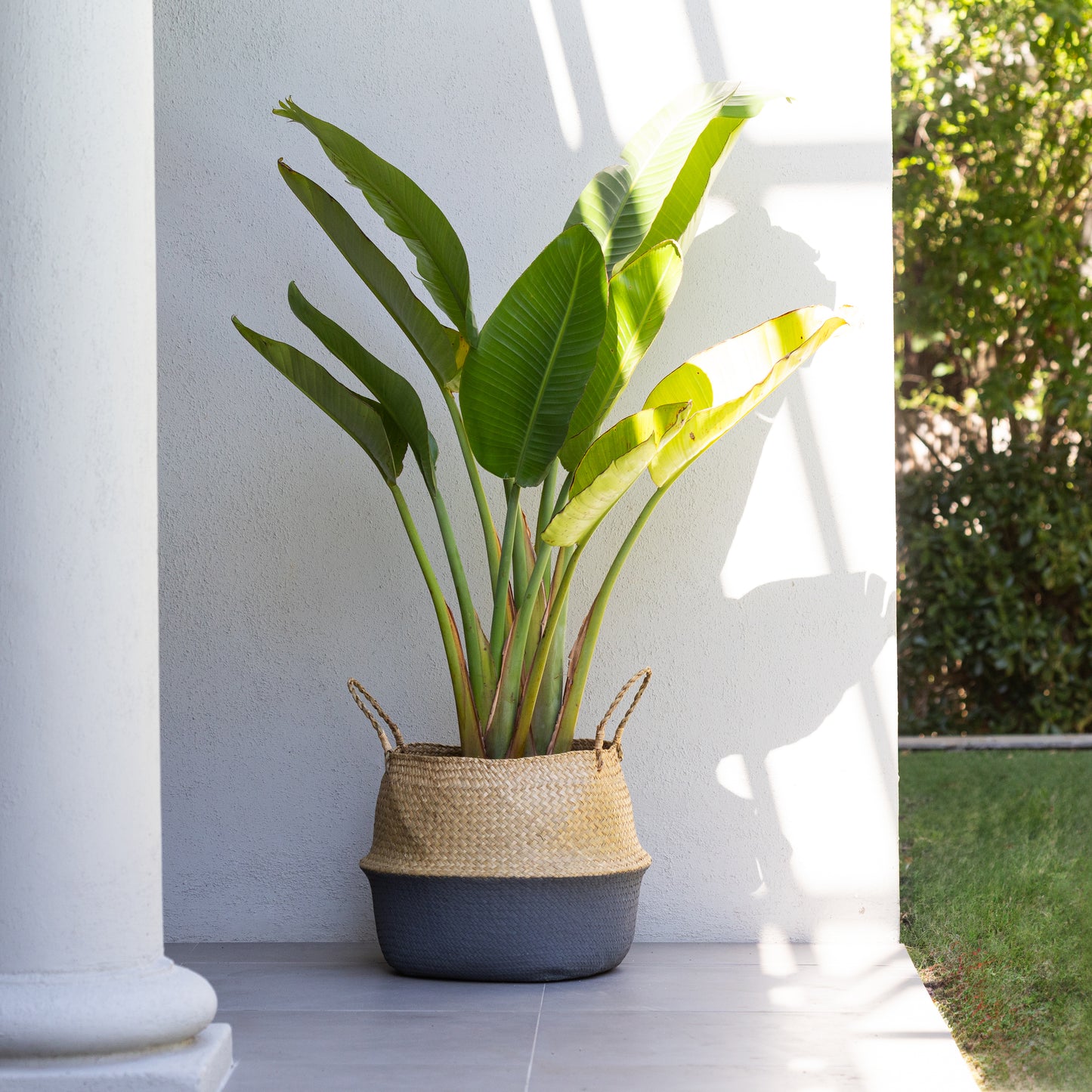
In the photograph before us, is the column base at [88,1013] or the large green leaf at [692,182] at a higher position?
the large green leaf at [692,182]

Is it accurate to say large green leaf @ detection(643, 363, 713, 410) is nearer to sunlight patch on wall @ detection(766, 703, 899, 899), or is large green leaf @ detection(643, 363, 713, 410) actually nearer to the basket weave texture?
the basket weave texture

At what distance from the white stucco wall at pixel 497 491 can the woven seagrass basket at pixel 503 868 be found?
0.38 metres

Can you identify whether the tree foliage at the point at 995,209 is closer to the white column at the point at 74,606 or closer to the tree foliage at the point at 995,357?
the tree foliage at the point at 995,357

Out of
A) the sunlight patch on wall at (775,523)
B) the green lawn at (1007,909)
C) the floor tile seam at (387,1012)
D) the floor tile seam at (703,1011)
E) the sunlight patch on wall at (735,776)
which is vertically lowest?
the green lawn at (1007,909)

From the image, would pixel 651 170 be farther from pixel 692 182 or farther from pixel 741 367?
pixel 741 367

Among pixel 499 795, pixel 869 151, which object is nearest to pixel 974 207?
pixel 869 151

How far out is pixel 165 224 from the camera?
276 centimetres

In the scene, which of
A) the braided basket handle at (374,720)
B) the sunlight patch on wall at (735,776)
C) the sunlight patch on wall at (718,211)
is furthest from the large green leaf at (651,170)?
the sunlight patch on wall at (735,776)

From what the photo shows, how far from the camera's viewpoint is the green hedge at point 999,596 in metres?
5.35

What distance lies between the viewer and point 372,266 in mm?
2234

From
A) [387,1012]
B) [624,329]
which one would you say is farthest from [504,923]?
[624,329]

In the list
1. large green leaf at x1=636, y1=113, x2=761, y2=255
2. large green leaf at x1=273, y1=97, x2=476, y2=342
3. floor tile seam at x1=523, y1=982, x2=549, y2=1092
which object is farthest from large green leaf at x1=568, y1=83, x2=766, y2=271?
floor tile seam at x1=523, y1=982, x2=549, y2=1092

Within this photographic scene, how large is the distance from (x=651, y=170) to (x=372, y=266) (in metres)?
0.50

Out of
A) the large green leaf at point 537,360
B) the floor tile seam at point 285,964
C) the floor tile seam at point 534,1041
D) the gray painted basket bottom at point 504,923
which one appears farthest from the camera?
the floor tile seam at point 285,964
